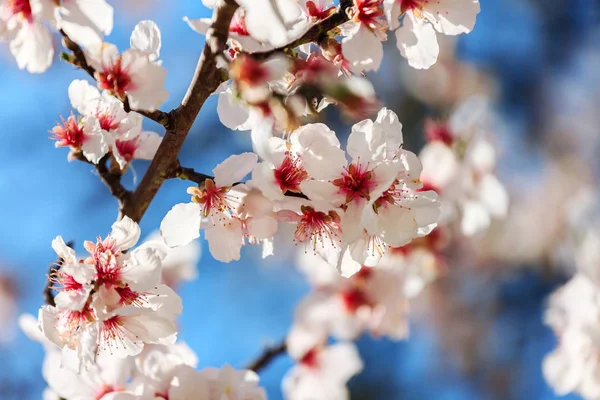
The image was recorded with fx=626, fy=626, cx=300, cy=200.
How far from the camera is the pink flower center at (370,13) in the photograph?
956 millimetres

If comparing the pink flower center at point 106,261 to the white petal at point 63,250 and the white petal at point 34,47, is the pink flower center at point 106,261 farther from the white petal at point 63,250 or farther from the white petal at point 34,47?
the white petal at point 34,47

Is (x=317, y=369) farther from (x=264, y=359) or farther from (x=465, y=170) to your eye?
(x=465, y=170)

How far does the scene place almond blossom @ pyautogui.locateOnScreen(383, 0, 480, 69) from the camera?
1027 millimetres

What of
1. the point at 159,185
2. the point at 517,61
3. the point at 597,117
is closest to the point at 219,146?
the point at 517,61

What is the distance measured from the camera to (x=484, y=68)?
4219mm

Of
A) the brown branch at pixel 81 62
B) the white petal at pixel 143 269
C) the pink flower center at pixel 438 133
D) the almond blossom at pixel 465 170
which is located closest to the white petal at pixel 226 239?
the white petal at pixel 143 269

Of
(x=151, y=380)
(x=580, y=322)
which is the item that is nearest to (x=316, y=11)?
(x=151, y=380)

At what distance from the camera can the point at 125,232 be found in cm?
96

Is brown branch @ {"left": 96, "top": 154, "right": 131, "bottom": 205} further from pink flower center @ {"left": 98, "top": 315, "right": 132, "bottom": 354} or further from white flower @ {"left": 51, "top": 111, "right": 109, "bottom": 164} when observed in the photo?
pink flower center @ {"left": 98, "top": 315, "right": 132, "bottom": 354}

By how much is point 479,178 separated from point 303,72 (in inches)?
45.1

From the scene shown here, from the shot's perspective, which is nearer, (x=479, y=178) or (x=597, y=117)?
(x=479, y=178)

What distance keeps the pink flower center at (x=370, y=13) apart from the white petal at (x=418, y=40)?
7 cm

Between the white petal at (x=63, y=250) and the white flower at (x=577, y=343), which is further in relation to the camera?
the white flower at (x=577, y=343)

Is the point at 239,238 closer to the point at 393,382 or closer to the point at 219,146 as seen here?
the point at 219,146
